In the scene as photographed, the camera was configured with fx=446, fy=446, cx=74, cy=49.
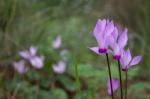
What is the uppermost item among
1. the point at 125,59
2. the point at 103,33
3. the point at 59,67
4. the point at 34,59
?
the point at 103,33

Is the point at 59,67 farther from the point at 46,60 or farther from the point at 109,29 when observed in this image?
the point at 109,29

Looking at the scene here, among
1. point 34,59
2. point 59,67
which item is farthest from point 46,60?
point 34,59

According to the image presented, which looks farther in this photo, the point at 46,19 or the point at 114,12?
the point at 114,12

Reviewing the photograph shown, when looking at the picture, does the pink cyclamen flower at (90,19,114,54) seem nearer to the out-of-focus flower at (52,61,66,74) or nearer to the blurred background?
the blurred background

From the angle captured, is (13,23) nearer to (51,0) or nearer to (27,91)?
(51,0)

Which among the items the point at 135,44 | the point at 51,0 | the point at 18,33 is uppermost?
the point at 51,0

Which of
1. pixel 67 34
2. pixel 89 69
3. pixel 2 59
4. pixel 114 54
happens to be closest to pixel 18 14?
pixel 2 59

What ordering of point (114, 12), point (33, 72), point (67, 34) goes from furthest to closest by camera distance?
point (114, 12) → point (67, 34) → point (33, 72)

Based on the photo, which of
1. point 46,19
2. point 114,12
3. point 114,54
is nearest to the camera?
point 114,54

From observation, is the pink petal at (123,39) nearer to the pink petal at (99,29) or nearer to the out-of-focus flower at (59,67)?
the pink petal at (99,29)
